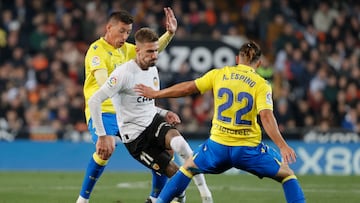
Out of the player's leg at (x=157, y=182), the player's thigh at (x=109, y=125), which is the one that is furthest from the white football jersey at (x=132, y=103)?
the player's leg at (x=157, y=182)

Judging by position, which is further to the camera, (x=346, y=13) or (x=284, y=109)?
(x=346, y=13)

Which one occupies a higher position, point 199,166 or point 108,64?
Answer: point 108,64

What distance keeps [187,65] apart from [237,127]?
12.4 m

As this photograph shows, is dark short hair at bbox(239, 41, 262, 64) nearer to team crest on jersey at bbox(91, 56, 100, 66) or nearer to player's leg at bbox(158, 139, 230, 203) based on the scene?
player's leg at bbox(158, 139, 230, 203)

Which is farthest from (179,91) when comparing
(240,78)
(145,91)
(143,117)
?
(143,117)

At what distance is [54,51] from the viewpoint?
Result: 22.4m

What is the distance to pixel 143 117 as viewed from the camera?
11000 mm

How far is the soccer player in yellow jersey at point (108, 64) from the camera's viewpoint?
37.4 ft

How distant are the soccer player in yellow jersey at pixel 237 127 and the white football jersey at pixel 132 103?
849 mm

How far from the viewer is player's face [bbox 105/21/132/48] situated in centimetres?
1173

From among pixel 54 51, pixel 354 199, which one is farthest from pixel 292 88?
pixel 354 199

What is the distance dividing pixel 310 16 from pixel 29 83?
27.3 feet

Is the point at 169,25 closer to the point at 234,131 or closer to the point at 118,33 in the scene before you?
the point at 118,33

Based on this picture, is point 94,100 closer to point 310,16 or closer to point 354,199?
point 354,199
